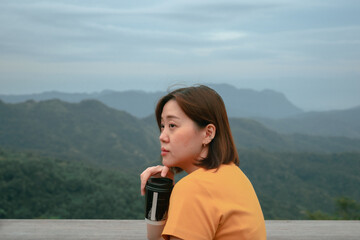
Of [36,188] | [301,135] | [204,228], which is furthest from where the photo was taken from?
[301,135]

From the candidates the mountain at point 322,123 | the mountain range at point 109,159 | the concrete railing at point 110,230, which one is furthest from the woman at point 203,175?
the mountain at point 322,123

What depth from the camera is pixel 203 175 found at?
1006 mm

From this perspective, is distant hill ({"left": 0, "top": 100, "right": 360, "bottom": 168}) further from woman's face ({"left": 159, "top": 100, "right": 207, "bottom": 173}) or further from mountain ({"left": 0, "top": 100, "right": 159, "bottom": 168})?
woman's face ({"left": 159, "top": 100, "right": 207, "bottom": 173})

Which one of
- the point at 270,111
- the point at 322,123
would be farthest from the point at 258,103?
the point at 322,123

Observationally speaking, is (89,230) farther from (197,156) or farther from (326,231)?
(326,231)

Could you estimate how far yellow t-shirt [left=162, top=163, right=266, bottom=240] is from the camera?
3.12 ft

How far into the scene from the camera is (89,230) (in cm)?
193

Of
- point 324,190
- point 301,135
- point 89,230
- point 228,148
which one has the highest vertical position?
point 228,148

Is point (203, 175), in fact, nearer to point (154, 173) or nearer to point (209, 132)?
point (209, 132)

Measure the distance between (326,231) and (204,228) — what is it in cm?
134

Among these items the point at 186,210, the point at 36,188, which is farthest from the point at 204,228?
the point at 36,188

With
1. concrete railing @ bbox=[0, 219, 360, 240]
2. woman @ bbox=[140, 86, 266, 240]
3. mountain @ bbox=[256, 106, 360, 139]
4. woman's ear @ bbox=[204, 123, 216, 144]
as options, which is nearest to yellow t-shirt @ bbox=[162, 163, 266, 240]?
woman @ bbox=[140, 86, 266, 240]

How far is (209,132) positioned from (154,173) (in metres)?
0.28

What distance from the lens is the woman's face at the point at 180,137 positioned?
1106 mm
